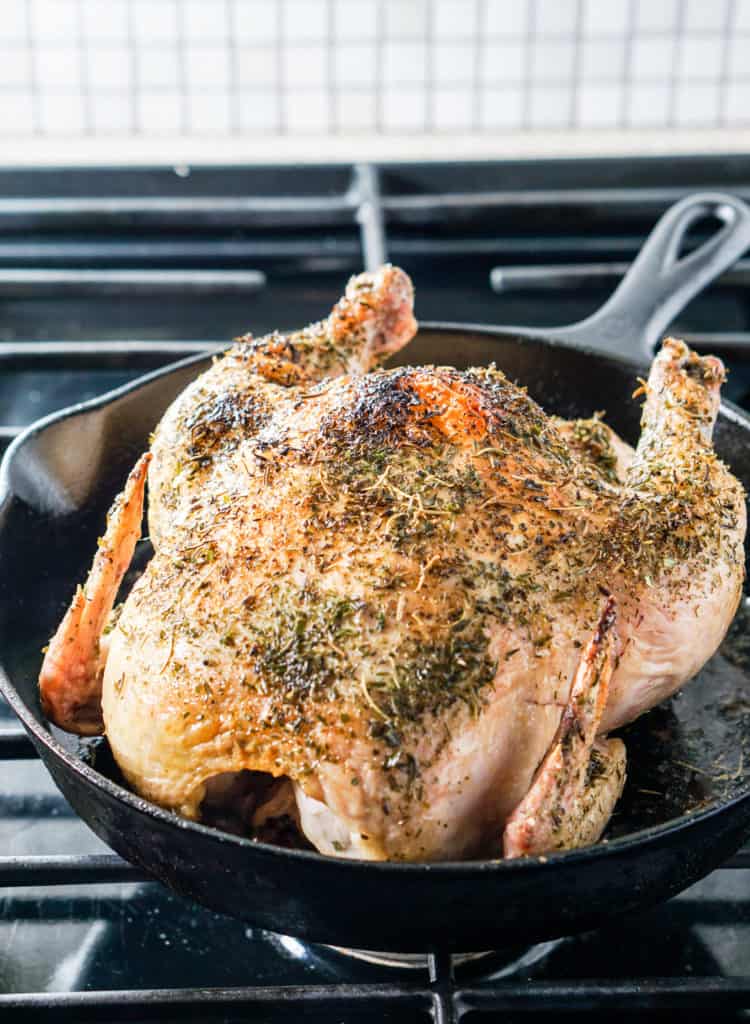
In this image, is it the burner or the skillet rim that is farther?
the burner

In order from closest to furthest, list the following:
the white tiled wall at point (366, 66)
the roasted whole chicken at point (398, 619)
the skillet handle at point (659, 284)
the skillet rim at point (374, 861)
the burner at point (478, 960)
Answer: the skillet rim at point (374, 861)
the roasted whole chicken at point (398, 619)
the burner at point (478, 960)
the skillet handle at point (659, 284)
the white tiled wall at point (366, 66)

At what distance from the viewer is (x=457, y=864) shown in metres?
0.99

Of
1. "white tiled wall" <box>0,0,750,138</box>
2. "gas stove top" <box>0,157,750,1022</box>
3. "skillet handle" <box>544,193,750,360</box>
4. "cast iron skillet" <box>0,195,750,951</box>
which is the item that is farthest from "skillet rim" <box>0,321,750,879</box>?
"white tiled wall" <box>0,0,750,138</box>

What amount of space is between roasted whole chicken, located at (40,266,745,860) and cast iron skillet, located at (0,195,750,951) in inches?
2.6

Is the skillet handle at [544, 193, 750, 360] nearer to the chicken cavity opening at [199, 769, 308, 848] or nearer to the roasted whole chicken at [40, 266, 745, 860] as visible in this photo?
the roasted whole chicken at [40, 266, 745, 860]

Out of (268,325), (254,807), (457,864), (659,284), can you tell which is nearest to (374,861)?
(457,864)

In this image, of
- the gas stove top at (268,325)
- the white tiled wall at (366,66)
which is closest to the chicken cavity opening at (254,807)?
the gas stove top at (268,325)

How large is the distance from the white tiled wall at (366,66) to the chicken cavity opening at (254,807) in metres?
2.45

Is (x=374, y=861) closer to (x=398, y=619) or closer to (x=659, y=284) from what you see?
(x=398, y=619)

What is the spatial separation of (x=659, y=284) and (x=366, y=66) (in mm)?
1514

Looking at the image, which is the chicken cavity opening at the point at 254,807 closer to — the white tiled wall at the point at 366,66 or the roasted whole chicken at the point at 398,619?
the roasted whole chicken at the point at 398,619

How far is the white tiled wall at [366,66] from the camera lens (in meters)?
3.09

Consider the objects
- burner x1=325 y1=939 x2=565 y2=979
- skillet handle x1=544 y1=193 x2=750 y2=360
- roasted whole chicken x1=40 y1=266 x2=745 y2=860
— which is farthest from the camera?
skillet handle x1=544 y1=193 x2=750 y2=360

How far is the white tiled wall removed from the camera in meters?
3.09
